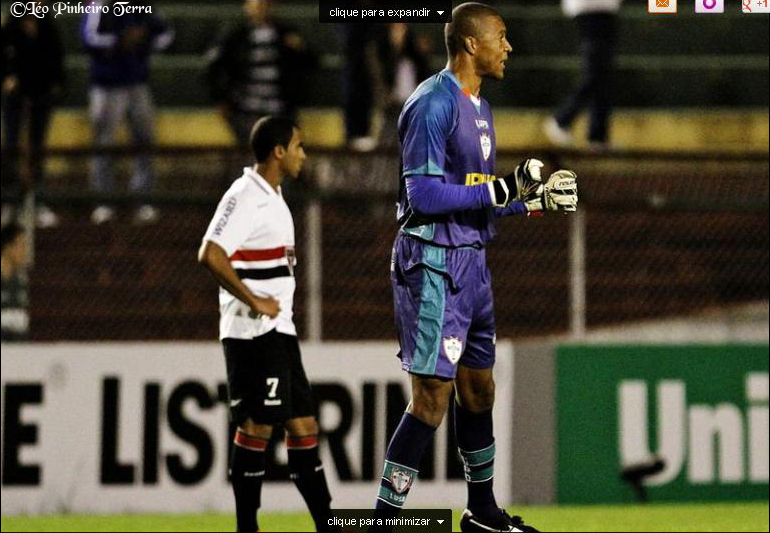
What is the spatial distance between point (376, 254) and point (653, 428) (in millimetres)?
2180

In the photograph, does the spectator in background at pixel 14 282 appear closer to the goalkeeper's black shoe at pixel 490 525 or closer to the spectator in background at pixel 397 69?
the spectator in background at pixel 397 69

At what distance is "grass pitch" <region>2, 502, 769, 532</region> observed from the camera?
8.62 metres

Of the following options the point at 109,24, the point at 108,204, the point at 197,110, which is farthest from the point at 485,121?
the point at 197,110

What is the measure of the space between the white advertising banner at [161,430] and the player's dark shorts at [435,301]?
3.39m

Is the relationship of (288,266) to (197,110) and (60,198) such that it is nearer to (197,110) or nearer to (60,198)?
(60,198)

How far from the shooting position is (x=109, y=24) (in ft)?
40.3

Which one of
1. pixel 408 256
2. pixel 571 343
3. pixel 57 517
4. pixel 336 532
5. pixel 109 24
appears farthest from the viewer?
pixel 109 24

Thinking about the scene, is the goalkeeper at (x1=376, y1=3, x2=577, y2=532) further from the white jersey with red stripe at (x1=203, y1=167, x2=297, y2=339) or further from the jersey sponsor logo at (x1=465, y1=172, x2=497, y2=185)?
the white jersey with red stripe at (x1=203, y1=167, x2=297, y2=339)

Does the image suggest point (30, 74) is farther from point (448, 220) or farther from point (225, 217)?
point (448, 220)

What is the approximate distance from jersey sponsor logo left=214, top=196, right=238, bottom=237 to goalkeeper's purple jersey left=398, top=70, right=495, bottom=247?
41.6 inches

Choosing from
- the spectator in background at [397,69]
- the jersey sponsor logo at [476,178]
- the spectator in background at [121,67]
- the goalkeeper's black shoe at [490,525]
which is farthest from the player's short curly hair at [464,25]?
the spectator in background at [121,67]

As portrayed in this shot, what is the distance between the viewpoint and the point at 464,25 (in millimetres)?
6348

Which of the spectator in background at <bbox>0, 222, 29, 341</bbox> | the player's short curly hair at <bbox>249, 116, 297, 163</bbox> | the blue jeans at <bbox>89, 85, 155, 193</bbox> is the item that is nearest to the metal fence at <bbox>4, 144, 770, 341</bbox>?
the spectator in background at <bbox>0, 222, 29, 341</bbox>

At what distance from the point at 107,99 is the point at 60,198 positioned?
281 centimetres
